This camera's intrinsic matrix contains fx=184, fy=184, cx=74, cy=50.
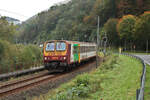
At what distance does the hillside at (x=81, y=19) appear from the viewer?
65056 millimetres

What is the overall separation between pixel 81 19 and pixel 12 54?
72.4 meters

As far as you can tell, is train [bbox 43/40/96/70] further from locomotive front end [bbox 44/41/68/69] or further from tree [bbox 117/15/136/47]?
tree [bbox 117/15/136/47]

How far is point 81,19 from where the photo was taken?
87.5 meters

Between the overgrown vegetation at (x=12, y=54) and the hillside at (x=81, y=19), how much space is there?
146ft

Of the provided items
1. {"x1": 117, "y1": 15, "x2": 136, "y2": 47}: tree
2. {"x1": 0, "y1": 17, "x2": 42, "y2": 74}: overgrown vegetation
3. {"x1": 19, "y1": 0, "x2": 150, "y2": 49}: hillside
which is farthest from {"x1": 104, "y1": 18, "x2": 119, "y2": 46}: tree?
{"x1": 0, "y1": 17, "x2": 42, "y2": 74}: overgrown vegetation

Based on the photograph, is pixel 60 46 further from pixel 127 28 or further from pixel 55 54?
pixel 127 28

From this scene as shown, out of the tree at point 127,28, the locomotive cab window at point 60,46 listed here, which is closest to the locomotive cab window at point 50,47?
the locomotive cab window at point 60,46

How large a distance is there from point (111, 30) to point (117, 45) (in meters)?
5.72

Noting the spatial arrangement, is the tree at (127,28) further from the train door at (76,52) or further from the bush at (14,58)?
the bush at (14,58)

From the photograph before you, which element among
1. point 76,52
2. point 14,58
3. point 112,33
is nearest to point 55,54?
point 76,52

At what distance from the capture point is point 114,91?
8281mm

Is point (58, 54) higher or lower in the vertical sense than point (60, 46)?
lower

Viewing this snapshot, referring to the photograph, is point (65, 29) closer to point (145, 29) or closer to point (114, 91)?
point (145, 29)

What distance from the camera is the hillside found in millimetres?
65056
